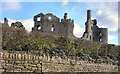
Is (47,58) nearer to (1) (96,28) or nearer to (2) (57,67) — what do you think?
(2) (57,67)

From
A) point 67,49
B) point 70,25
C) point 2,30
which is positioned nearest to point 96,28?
point 70,25

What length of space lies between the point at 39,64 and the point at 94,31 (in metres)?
37.8

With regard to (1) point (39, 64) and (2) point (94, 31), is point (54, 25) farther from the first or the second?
(1) point (39, 64)

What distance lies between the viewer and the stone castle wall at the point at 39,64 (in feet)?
30.2

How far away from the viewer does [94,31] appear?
46.4m

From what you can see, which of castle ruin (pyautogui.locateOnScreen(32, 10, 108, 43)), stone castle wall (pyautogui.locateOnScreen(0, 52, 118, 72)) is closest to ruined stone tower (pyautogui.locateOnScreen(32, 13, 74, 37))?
castle ruin (pyautogui.locateOnScreen(32, 10, 108, 43))

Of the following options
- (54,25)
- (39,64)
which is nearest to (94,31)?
(54,25)

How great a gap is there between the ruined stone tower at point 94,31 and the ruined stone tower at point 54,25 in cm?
510

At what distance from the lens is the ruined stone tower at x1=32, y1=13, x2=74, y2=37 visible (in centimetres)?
3916

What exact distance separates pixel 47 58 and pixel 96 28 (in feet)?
124

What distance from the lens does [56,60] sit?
1135cm

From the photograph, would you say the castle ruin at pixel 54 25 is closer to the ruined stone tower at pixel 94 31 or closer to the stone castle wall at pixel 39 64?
the ruined stone tower at pixel 94 31

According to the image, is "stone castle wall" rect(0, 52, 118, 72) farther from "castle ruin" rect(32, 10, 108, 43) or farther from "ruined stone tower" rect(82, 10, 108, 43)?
"ruined stone tower" rect(82, 10, 108, 43)

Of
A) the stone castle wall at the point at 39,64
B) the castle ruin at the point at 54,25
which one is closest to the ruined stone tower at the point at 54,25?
the castle ruin at the point at 54,25
